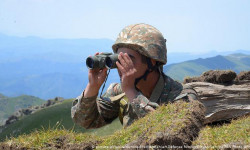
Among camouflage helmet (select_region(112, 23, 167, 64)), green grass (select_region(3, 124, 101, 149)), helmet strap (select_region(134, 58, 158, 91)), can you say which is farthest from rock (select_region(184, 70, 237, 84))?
green grass (select_region(3, 124, 101, 149))

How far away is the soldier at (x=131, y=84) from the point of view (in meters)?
4.26

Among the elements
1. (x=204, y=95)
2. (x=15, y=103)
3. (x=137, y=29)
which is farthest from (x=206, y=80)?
(x=15, y=103)

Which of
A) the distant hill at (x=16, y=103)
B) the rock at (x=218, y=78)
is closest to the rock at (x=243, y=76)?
the rock at (x=218, y=78)

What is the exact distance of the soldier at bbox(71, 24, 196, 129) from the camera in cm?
426

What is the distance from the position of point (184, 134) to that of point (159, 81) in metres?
2.16

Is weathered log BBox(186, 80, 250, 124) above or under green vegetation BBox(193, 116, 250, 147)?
under

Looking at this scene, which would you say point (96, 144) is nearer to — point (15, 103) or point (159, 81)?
point (159, 81)

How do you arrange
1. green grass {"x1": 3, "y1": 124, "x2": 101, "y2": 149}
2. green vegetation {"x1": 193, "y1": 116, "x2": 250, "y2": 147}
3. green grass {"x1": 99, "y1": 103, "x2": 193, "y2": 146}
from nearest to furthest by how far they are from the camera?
green vegetation {"x1": 193, "y1": 116, "x2": 250, "y2": 147} → green grass {"x1": 99, "y1": 103, "x2": 193, "y2": 146} → green grass {"x1": 3, "y1": 124, "x2": 101, "y2": 149}

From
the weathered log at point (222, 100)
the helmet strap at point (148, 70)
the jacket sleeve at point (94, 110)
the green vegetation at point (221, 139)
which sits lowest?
the weathered log at point (222, 100)

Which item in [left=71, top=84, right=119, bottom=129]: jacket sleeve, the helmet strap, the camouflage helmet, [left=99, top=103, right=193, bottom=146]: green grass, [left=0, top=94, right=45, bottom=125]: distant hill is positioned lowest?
[left=0, top=94, right=45, bottom=125]: distant hill

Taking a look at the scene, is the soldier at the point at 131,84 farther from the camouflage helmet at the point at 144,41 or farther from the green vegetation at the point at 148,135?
the green vegetation at the point at 148,135

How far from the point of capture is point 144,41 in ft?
15.3

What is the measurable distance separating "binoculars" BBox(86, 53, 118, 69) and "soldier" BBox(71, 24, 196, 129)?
79 mm

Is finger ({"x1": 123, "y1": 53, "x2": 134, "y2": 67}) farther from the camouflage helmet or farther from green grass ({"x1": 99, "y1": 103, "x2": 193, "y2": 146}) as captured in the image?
green grass ({"x1": 99, "y1": 103, "x2": 193, "y2": 146})
